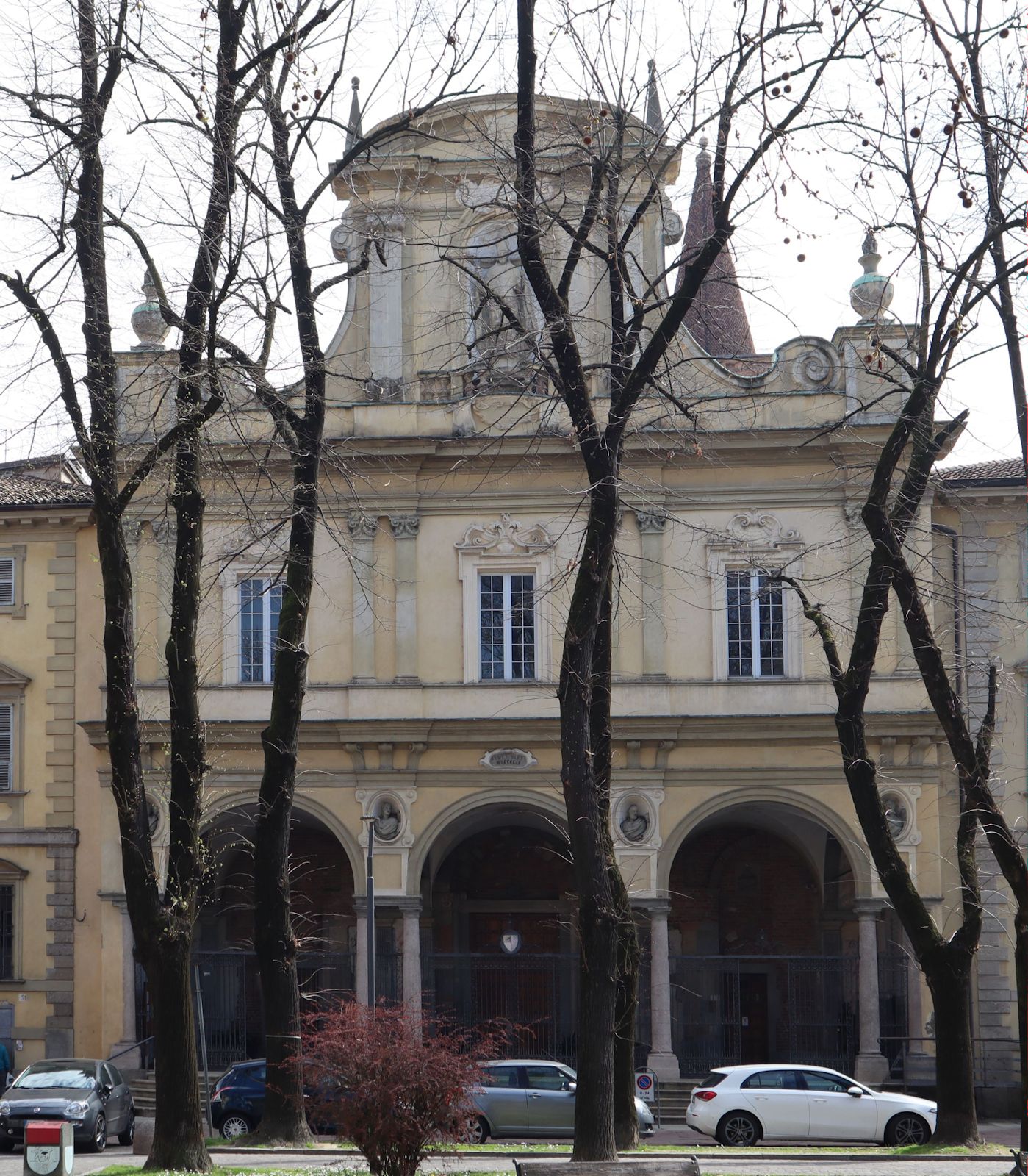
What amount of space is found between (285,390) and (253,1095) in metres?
10.4

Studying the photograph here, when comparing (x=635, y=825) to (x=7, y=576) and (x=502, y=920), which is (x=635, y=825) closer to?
(x=502, y=920)

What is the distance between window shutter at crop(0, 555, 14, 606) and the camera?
3016cm

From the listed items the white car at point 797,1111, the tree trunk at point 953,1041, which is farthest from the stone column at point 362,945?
the tree trunk at point 953,1041

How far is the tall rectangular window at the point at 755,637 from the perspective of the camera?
1104 inches

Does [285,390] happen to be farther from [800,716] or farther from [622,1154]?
[800,716]

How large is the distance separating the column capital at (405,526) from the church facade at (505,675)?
4 centimetres

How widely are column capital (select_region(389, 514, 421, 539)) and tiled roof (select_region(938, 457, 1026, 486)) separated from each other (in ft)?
29.5

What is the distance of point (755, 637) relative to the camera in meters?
28.1

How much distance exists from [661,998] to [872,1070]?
11.6ft

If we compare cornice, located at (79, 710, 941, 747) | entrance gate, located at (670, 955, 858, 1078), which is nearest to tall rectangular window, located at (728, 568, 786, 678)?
cornice, located at (79, 710, 941, 747)

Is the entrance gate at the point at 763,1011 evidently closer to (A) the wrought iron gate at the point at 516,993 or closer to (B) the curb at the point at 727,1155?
(A) the wrought iron gate at the point at 516,993

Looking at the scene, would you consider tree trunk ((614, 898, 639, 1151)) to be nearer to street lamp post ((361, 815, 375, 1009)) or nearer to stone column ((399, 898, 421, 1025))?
street lamp post ((361, 815, 375, 1009))

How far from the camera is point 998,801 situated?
28.0 metres

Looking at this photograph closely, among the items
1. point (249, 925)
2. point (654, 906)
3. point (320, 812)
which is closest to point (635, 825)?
point (654, 906)
